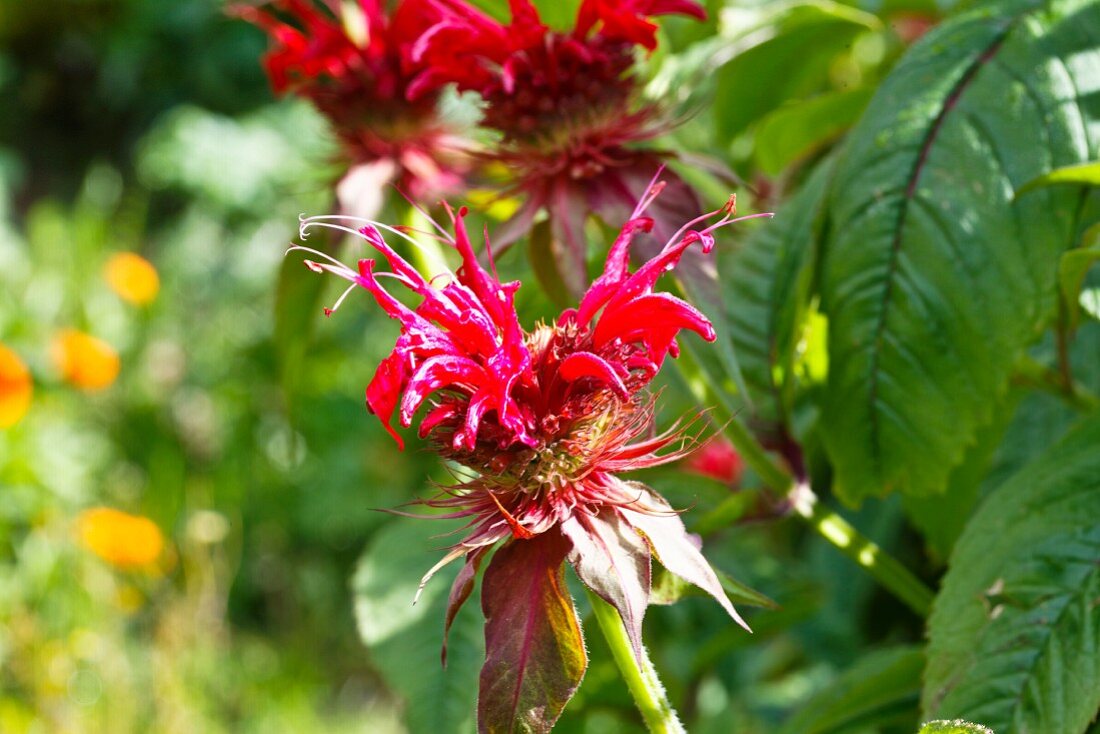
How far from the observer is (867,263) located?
0.60m

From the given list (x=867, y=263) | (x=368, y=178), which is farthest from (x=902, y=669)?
(x=368, y=178)

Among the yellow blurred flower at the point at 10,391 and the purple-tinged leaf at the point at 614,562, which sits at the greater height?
the purple-tinged leaf at the point at 614,562

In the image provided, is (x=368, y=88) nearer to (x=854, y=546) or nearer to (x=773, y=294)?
(x=773, y=294)

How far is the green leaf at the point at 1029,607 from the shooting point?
1.67 ft

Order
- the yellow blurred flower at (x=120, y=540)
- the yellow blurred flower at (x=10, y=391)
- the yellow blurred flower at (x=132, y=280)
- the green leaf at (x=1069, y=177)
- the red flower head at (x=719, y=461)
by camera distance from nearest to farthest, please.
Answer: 1. the green leaf at (x=1069, y=177)
2. the red flower head at (x=719, y=461)
3. the yellow blurred flower at (x=120, y=540)
4. the yellow blurred flower at (x=10, y=391)
5. the yellow blurred flower at (x=132, y=280)

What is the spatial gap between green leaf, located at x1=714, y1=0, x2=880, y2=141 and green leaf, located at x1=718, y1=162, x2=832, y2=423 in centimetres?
9

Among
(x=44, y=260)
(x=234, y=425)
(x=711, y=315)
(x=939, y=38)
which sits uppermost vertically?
(x=939, y=38)

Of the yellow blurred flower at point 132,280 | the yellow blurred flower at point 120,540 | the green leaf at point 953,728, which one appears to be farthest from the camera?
the yellow blurred flower at point 132,280

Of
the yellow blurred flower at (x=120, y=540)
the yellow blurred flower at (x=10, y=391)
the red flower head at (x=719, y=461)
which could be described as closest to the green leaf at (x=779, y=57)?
the red flower head at (x=719, y=461)

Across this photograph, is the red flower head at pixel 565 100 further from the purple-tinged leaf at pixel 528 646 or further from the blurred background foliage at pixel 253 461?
the purple-tinged leaf at pixel 528 646

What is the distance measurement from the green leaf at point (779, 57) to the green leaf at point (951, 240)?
0.12 meters

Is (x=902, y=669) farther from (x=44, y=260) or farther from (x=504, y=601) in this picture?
(x=44, y=260)

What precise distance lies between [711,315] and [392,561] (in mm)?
296

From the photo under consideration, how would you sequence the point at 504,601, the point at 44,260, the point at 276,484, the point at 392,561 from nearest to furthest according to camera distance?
the point at 504,601 < the point at 392,561 < the point at 276,484 < the point at 44,260
